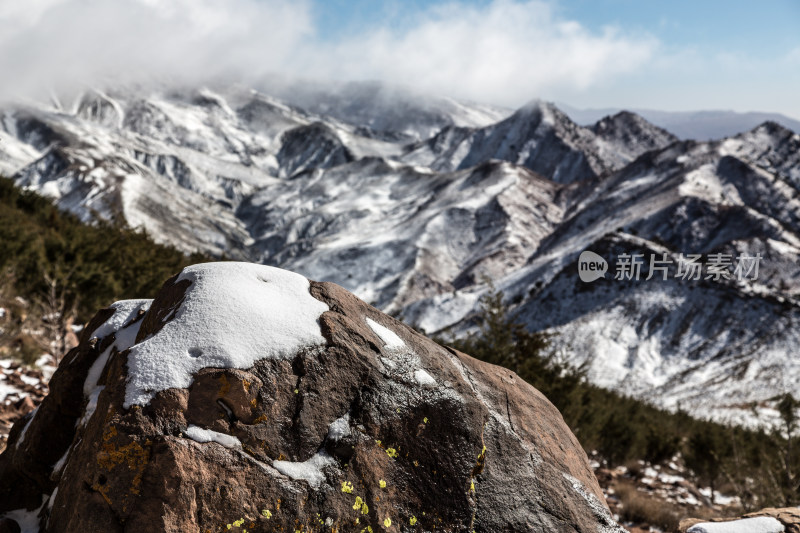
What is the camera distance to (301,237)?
10775cm

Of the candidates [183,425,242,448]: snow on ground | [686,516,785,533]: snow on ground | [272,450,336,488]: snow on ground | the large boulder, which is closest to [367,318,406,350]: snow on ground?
the large boulder

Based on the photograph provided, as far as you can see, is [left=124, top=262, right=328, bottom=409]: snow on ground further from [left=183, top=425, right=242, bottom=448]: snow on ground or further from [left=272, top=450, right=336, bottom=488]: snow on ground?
[left=272, top=450, right=336, bottom=488]: snow on ground

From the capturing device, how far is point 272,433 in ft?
9.76

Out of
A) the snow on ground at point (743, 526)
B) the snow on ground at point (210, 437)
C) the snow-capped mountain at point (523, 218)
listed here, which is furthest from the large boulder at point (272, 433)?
the snow-capped mountain at point (523, 218)

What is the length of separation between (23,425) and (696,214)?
66.9 m

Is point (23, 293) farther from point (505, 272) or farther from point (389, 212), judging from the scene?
point (389, 212)

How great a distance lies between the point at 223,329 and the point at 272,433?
25.9 inches

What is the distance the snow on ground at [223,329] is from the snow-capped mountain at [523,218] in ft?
18.2

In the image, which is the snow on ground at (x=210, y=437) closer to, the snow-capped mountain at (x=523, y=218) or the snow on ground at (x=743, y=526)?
the snow on ground at (x=743, y=526)

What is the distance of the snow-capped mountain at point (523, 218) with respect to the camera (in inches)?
1662

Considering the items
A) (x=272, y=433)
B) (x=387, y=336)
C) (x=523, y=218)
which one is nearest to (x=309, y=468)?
(x=272, y=433)

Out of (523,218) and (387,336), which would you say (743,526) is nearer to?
(387,336)

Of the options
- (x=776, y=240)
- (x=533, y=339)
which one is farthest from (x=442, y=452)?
(x=776, y=240)

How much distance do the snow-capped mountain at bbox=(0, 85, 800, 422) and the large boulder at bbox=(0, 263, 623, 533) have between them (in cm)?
486
